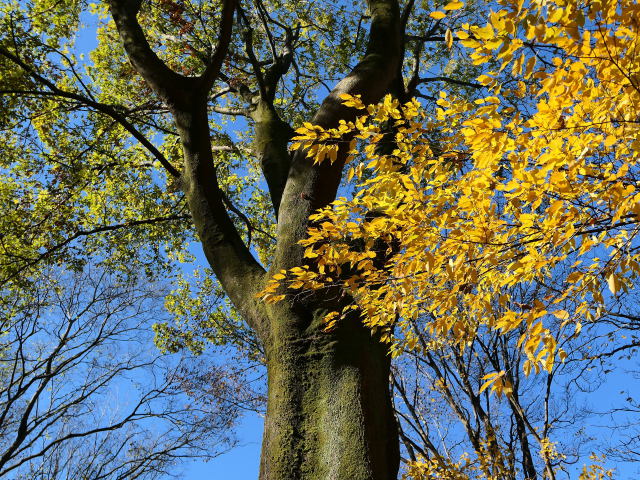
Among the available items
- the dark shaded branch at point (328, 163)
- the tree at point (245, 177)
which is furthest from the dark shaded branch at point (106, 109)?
the dark shaded branch at point (328, 163)

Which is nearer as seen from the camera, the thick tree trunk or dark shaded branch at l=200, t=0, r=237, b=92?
the thick tree trunk

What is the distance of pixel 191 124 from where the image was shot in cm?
376

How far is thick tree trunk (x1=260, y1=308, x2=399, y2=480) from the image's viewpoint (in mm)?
2418

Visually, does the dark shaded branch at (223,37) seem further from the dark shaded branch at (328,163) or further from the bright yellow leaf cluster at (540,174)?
the bright yellow leaf cluster at (540,174)

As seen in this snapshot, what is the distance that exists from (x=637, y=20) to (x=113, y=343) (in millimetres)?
11586

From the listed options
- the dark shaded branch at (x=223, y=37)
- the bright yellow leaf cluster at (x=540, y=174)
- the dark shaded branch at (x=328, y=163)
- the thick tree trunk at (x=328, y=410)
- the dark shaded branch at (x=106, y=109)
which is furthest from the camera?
the dark shaded branch at (x=106, y=109)

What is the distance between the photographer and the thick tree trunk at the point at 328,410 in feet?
7.93

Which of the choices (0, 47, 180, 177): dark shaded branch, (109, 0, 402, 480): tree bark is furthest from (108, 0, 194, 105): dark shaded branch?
(0, 47, 180, 177): dark shaded branch

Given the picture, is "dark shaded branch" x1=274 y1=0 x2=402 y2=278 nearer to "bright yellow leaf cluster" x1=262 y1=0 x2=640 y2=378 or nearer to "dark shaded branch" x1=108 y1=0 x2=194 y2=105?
"bright yellow leaf cluster" x1=262 y1=0 x2=640 y2=378

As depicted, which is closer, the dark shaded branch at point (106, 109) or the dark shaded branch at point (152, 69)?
the dark shaded branch at point (152, 69)

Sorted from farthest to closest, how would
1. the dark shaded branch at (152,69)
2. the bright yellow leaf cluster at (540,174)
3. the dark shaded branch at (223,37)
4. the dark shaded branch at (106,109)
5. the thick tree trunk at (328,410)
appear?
the dark shaded branch at (106,109), the dark shaded branch at (152,69), the dark shaded branch at (223,37), the thick tree trunk at (328,410), the bright yellow leaf cluster at (540,174)

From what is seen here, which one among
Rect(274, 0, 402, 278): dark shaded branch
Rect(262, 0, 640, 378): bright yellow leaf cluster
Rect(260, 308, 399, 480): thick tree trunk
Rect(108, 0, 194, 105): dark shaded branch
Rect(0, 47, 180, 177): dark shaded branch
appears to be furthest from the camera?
Rect(0, 47, 180, 177): dark shaded branch

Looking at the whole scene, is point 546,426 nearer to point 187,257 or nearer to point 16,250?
point 187,257

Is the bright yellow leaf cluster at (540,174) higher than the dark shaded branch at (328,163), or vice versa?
the dark shaded branch at (328,163)
